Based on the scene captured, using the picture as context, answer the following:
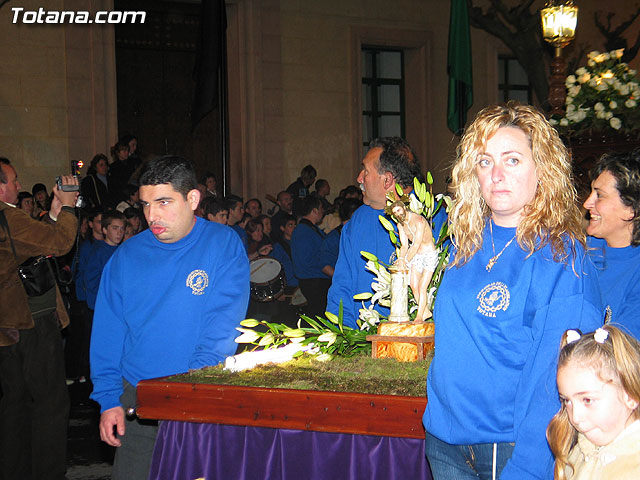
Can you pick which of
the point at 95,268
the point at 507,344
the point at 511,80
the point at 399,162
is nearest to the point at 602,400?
the point at 507,344

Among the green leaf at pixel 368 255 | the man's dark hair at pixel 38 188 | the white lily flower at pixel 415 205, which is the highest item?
the man's dark hair at pixel 38 188

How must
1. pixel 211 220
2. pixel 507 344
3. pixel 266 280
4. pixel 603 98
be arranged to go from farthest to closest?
pixel 211 220 < pixel 266 280 < pixel 603 98 < pixel 507 344

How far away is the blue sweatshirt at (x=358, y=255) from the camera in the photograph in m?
4.83

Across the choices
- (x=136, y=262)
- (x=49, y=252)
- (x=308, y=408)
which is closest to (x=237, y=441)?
(x=308, y=408)

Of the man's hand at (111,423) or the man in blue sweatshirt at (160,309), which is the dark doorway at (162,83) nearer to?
the man in blue sweatshirt at (160,309)

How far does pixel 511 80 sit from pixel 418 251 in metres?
15.7

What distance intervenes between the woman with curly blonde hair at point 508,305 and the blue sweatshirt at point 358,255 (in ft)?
6.93

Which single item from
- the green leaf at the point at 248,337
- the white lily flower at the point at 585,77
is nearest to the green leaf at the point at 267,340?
the green leaf at the point at 248,337

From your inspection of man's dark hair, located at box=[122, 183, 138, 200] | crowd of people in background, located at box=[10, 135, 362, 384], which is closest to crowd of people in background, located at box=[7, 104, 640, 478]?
crowd of people in background, located at box=[10, 135, 362, 384]

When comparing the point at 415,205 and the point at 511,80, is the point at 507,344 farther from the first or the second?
the point at 511,80

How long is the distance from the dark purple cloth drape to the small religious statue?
0.72 metres

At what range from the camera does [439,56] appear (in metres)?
17.5

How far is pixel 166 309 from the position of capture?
3.87 metres

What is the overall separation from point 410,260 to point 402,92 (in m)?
14.3
